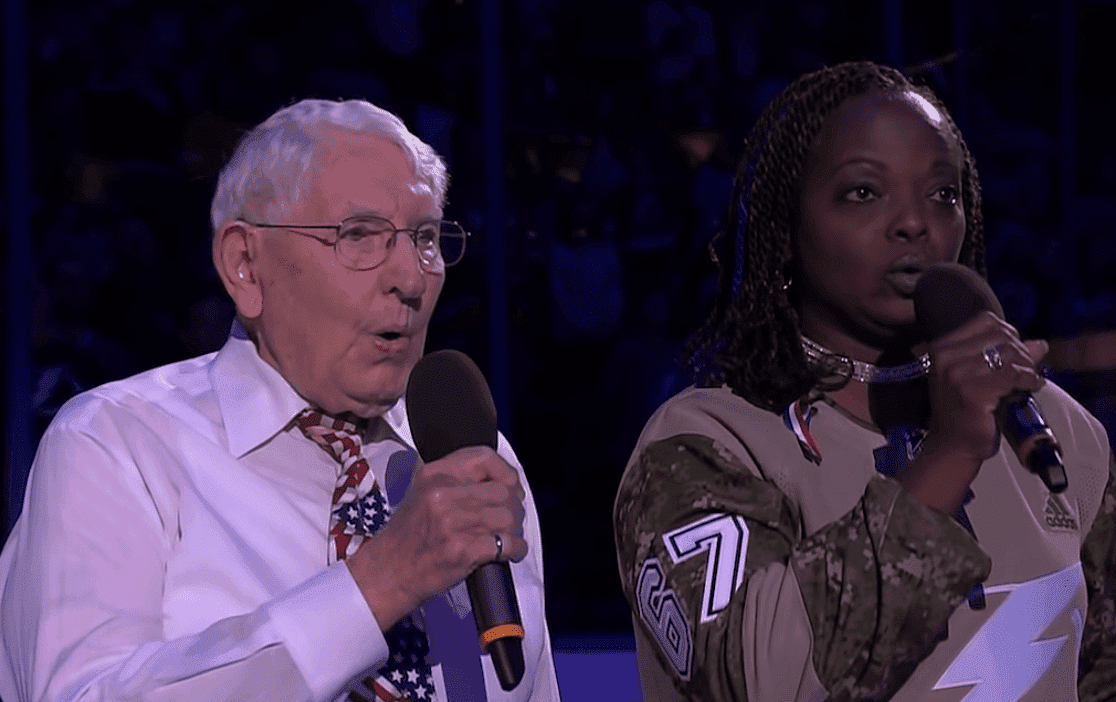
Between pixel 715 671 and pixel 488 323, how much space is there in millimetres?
2903

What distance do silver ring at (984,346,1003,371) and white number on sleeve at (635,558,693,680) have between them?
0.41 m

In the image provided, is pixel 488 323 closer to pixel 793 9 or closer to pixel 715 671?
pixel 793 9

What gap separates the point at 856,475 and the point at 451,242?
570 millimetres

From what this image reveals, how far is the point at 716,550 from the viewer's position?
143cm

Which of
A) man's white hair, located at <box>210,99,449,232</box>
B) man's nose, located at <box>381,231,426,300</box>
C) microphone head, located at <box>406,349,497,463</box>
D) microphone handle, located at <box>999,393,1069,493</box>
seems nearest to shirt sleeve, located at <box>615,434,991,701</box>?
microphone handle, located at <box>999,393,1069,493</box>

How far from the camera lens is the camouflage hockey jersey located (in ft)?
4.46

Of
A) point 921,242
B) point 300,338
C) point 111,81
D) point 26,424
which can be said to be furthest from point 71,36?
point 921,242

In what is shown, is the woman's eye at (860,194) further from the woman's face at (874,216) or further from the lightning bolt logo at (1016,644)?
the lightning bolt logo at (1016,644)

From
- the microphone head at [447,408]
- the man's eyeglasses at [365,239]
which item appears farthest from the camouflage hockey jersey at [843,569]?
the man's eyeglasses at [365,239]

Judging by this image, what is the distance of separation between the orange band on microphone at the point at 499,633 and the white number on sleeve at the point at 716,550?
0.28 m

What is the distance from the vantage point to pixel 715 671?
4.59ft

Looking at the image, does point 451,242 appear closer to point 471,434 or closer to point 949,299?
point 471,434

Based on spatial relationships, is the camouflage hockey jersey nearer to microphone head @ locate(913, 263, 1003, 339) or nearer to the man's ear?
microphone head @ locate(913, 263, 1003, 339)

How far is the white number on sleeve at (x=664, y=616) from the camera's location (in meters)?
1.42
